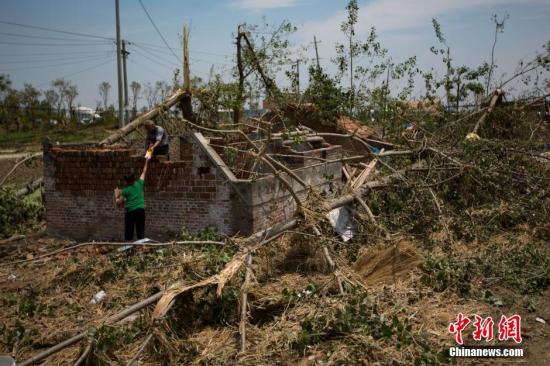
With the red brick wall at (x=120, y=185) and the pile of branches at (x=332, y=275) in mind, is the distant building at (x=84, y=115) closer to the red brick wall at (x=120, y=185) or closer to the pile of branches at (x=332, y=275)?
the red brick wall at (x=120, y=185)

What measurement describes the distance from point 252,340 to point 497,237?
4.59 m

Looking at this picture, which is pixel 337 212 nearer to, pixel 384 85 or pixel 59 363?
pixel 59 363

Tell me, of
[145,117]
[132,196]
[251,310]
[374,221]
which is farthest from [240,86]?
[251,310]

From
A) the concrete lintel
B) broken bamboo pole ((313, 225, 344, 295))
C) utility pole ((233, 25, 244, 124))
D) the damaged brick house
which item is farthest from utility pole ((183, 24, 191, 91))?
broken bamboo pole ((313, 225, 344, 295))

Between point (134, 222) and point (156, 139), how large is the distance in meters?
1.55

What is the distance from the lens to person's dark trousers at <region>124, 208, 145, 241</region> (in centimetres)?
748

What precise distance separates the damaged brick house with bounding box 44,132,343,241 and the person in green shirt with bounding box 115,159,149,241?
577 millimetres

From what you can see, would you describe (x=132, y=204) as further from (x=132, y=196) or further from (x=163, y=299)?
(x=163, y=299)

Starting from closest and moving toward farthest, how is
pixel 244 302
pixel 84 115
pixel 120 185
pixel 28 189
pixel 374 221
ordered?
pixel 244 302, pixel 374 221, pixel 120 185, pixel 28 189, pixel 84 115

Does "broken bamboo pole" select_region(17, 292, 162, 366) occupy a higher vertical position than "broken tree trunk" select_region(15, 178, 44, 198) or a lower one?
lower

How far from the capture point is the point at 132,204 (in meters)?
7.43

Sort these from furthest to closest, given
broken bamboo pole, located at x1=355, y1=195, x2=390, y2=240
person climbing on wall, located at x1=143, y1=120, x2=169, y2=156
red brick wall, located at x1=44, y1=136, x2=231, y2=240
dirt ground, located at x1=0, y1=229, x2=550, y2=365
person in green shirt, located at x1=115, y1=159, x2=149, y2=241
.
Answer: person climbing on wall, located at x1=143, y1=120, x2=169, y2=156 < red brick wall, located at x1=44, y1=136, x2=231, y2=240 < person in green shirt, located at x1=115, y1=159, x2=149, y2=241 < broken bamboo pole, located at x1=355, y1=195, x2=390, y2=240 < dirt ground, located at x1=0, y1=229, x2=550, y2=365

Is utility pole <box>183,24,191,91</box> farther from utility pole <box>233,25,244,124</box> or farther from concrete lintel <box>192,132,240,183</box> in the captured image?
concrete lintel <box>192,132,240,183</box>

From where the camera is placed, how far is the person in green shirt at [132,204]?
742 cm
